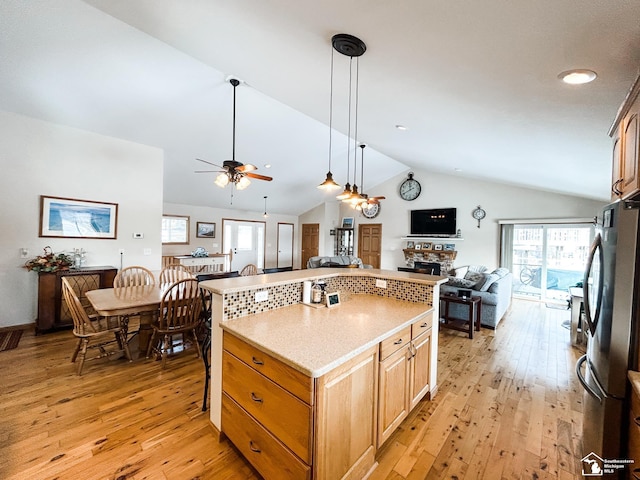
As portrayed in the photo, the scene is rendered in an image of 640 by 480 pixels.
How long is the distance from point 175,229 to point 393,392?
307 inches

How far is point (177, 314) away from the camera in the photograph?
2930mm

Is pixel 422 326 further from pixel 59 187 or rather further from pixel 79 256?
pixel 59 187

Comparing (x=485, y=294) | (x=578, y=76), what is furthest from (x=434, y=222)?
(x=578, y=76)

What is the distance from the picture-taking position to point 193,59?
3057 millimetres

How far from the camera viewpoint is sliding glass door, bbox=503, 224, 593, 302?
19.7 ft

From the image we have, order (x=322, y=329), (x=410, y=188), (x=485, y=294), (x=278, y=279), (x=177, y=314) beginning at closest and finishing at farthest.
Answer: (x=322, y=329)
(x=278, y=279)
(x=177, y=314)
(x=485, y=294)
(x=410, y=188)

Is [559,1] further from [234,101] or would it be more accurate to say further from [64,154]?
[64,154]

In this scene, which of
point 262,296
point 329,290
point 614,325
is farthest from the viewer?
point 329,290

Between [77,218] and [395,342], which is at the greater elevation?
[77,218]

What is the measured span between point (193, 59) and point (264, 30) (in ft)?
5.42

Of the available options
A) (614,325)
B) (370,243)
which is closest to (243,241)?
(370,243)

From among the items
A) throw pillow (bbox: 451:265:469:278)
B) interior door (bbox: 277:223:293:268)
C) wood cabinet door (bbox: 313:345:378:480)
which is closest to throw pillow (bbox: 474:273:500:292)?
throw pillow (bbox: 451:265:469:278)

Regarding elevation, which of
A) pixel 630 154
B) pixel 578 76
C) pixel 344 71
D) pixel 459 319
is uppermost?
pixel 344 71

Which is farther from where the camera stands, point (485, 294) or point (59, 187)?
point (485, 294)
